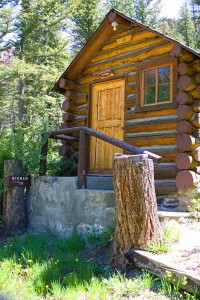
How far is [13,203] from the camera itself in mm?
7277

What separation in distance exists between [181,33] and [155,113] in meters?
28.0

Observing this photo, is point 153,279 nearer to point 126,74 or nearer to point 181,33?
point 126,74

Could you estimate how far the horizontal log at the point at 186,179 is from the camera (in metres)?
6.49

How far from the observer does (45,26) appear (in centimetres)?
1689

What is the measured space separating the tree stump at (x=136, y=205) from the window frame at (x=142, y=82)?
3.04 meters

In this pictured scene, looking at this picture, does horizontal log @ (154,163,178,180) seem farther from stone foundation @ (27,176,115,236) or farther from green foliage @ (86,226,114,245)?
green foliage @ (86,226,114,245)

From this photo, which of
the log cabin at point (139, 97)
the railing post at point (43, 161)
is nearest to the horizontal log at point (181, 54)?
the log cabin at point (139, 97)

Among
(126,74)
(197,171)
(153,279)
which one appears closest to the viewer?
(153,279)

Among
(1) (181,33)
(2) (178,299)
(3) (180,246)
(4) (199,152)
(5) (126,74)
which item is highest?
(1) (181,33)

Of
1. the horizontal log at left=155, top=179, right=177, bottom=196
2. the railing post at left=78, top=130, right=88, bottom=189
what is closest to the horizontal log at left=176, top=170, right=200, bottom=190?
the horizontal log at left=155, top=179, right=177, bottom=196

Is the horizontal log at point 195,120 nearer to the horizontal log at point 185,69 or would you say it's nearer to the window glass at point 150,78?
the horizontal log at point 185,69

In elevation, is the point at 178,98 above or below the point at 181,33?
below

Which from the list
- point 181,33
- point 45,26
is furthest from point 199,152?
point 181,33

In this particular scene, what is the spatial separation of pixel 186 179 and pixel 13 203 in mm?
3668
